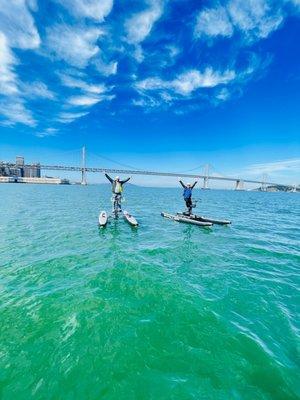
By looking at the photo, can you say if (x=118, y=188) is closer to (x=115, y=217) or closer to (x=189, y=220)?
(x=115, y=217)

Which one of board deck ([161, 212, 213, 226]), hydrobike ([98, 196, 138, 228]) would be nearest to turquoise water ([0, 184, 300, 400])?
hydrobike ([98, 196, 138, 228])

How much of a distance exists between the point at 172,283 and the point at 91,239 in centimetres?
711

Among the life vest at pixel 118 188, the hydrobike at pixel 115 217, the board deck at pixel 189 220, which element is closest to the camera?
the hydrobike at pixel 115 217

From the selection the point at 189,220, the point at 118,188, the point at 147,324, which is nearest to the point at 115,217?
the point at 118,188

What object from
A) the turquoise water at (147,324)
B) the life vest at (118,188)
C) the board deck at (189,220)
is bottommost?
the turquoise water at (147,324)

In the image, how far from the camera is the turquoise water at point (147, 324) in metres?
4.22

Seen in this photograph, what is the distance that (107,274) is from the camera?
8.73 m

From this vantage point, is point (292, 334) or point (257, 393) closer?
point (257, 393)

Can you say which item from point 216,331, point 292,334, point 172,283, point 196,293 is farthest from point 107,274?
point 292,334

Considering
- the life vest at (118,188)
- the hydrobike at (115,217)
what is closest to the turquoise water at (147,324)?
the hydrobike at (115,217)

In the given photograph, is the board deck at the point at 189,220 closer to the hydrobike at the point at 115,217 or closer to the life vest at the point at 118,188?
the hydrobike at the point at 115,217

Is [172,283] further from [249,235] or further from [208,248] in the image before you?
[249,235]

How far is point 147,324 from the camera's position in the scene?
19.1 feet

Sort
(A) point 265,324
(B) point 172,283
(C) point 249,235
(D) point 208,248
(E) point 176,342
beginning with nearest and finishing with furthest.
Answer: (E) point 176,342, (A) point 265,324, (B) point 172,283, (D) point 208,248, (C) point 249,235
